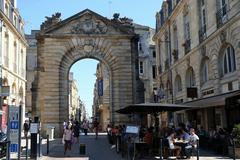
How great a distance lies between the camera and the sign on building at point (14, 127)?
12102 millimetres

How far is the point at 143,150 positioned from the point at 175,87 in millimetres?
18139

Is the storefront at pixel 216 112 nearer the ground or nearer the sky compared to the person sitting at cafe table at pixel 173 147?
nearer the sky

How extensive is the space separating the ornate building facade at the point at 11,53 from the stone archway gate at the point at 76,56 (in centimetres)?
322

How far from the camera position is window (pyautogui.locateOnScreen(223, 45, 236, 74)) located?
21766mm

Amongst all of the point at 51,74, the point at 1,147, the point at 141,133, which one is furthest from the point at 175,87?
the point at 1,147

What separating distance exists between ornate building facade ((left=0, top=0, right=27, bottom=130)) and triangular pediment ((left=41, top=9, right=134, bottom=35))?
4.00 meters

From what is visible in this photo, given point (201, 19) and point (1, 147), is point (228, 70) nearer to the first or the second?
point (201, 19)

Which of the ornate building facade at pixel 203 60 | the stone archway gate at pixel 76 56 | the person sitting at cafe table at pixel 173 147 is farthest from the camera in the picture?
the stone archway gate at pixel 76 56

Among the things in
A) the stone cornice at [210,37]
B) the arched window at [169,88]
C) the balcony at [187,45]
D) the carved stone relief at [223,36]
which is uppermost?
the balcony at [187,45]

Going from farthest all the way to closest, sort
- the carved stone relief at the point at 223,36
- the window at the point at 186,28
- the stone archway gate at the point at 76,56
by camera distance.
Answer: the stone archway gate at the point at 76,56 < the window at the point at 186,28 < the carved stone relief at the point at 223,36

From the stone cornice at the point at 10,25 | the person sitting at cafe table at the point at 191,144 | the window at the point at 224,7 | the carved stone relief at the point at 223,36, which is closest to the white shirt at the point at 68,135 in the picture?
the person sitting at cafe table at the point at 191,144

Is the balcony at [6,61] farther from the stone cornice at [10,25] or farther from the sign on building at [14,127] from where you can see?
the sign on building at [14,127]

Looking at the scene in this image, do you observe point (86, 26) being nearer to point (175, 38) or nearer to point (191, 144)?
point (175, 38)

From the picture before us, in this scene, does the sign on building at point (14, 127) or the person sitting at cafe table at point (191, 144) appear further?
the person sitting at cafe table at point (191, 144)
